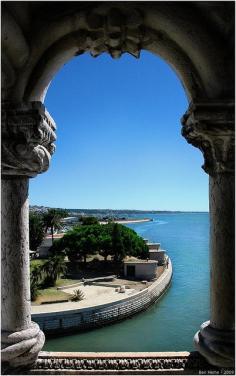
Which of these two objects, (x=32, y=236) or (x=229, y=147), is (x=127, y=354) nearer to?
(x=229, y=147)

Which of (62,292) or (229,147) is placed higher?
(229,147)

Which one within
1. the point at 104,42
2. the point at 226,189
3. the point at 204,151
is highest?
the point at 104,42

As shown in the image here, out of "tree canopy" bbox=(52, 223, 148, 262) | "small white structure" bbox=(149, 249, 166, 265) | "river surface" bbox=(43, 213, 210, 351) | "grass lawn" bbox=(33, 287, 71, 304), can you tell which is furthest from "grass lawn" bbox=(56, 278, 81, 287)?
"small white structure" bbox=(149, 249, 166, 265)

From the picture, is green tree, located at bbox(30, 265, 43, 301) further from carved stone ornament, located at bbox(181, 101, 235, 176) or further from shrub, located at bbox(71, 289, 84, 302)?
carved stone ornament, located at bbox(181, 101, 235, 176)

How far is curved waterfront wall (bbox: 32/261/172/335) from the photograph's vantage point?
89.1ft

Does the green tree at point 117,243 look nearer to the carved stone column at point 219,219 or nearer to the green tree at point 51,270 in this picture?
the green tree at point 51,270

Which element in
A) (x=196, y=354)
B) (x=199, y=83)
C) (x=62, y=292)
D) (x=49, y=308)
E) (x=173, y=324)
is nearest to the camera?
(x=199, y=83)

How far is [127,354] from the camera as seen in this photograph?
14.0ft

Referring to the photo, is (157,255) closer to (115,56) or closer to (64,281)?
(64,281)

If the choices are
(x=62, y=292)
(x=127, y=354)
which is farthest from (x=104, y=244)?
(x=127, y=354)

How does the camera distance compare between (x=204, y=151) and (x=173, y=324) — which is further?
(x=173, y=324)

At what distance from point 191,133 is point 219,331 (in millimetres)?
1867

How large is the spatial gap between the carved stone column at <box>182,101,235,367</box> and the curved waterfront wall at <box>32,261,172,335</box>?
24.6 metres

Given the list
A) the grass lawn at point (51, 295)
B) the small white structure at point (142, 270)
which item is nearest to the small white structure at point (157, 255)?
the small white structure at point (142, 270)
